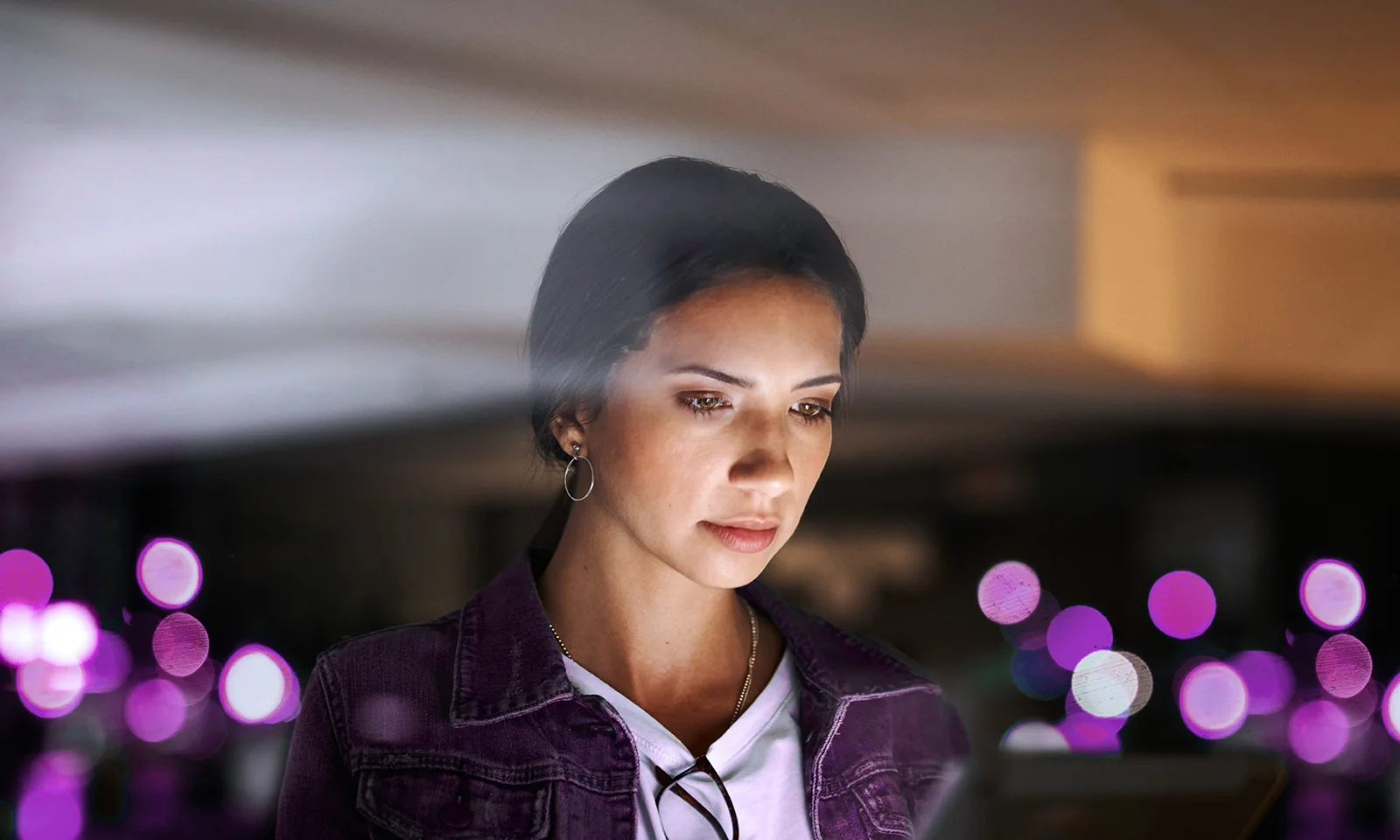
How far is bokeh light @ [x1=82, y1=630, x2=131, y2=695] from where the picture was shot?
26.4 inches

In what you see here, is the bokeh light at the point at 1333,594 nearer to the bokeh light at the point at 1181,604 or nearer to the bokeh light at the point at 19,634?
the bokeh light at the point at 1181,604

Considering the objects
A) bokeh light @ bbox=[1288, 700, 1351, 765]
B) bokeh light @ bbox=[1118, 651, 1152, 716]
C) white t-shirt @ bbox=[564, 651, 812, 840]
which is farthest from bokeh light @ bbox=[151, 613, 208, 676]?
bokeh light @ bbox=[1288, 700, 1351, 765]

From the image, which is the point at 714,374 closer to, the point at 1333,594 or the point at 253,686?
the point at 253,686

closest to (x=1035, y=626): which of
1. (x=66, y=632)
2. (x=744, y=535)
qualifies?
(x=744, y=535)

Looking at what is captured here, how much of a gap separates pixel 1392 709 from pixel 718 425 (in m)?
0.57

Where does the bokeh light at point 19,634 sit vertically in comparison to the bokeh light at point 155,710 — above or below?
above

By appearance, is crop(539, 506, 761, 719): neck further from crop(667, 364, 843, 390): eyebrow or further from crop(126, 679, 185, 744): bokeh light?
crop(126, 679, 185, 744): bokeh light

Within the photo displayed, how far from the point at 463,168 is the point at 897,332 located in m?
0.29

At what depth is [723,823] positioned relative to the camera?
2.18ft

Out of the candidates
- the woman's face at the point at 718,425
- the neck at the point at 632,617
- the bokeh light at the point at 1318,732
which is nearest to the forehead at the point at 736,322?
the woman's face at the point at 718,425

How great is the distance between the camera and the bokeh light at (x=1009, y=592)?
77 centimetres

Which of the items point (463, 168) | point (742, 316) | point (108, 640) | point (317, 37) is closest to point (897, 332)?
point (742, 316)

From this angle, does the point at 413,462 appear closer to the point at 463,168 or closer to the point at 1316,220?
the point at 463,168

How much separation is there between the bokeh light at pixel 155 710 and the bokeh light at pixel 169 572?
0.05 m
